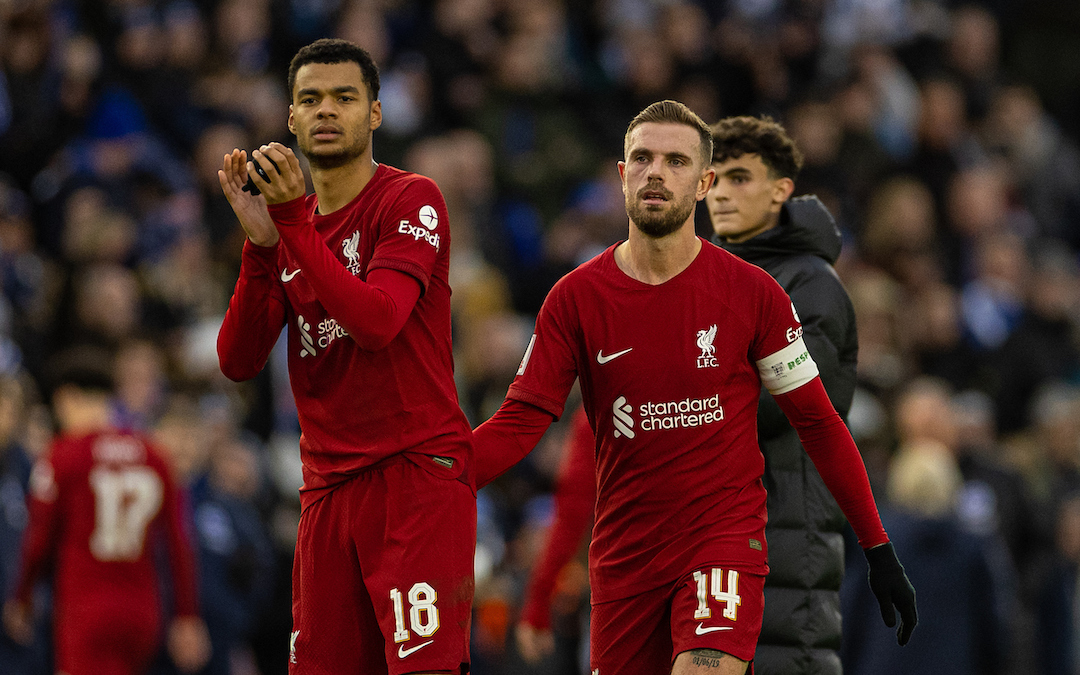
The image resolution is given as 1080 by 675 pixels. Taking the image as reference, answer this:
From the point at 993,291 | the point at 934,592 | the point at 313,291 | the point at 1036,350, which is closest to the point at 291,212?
the point at 313,291

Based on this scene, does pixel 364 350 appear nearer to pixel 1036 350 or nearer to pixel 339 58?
pixel 339 58

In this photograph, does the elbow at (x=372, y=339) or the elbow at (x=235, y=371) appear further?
the elbow at (x=235, y=371)

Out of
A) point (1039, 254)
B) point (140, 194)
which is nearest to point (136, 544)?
point (140, 194)

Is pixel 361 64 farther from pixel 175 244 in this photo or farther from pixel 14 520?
pixel 175 244

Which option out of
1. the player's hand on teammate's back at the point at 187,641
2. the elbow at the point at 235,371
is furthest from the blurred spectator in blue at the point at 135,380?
the elbow at the point at 235,371

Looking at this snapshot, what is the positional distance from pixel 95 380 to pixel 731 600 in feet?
17.7

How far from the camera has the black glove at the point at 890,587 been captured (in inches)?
221

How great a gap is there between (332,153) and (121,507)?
4.81 metres

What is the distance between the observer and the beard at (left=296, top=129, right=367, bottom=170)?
539 centimetres

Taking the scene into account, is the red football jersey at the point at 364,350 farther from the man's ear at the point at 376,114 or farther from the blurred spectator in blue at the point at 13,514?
the blurred spectator in blue at the point at 13,514

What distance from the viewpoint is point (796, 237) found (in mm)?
6488

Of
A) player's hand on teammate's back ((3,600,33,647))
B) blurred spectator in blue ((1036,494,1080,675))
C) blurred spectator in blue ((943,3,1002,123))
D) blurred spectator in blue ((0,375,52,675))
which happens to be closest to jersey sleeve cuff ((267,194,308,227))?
player's hand on teammate's back ((3,600,33,647))

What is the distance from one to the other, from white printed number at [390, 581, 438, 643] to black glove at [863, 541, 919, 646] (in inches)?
64.8

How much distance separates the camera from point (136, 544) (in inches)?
377
